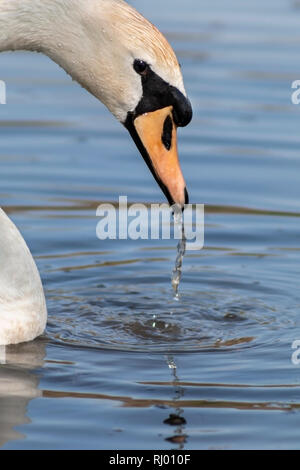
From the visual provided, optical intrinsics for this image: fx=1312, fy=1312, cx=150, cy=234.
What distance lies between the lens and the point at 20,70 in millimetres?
14750

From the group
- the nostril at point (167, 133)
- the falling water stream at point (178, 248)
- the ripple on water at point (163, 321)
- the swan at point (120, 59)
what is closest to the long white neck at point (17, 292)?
the swan at point (120, 59)

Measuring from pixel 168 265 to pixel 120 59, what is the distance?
8.74 ft

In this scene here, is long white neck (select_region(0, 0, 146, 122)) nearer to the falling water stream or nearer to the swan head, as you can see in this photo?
the swan head

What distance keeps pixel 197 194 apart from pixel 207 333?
3168 mm

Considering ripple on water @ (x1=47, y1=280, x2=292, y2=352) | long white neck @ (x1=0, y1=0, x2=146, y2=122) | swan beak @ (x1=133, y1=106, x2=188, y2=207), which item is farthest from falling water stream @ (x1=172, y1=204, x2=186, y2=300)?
long white neck @ (x1=0, y1=0, x2=146, y2=122)

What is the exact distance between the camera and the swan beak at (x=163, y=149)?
24.2 ft

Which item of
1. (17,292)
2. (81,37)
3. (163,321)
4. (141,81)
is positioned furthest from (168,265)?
(81,37)

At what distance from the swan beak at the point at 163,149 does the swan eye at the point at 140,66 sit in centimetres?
27

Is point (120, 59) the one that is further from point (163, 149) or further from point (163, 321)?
point (163, 321)

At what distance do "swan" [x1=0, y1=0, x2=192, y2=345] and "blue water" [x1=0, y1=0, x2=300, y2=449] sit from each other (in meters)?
0.90

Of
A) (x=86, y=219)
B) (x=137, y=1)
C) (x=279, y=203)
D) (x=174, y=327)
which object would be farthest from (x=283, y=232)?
(x=137, y=1)

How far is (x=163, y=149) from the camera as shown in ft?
24.6

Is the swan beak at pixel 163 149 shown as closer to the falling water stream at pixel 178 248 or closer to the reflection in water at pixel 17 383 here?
the falling water stream at pixel 178 248
